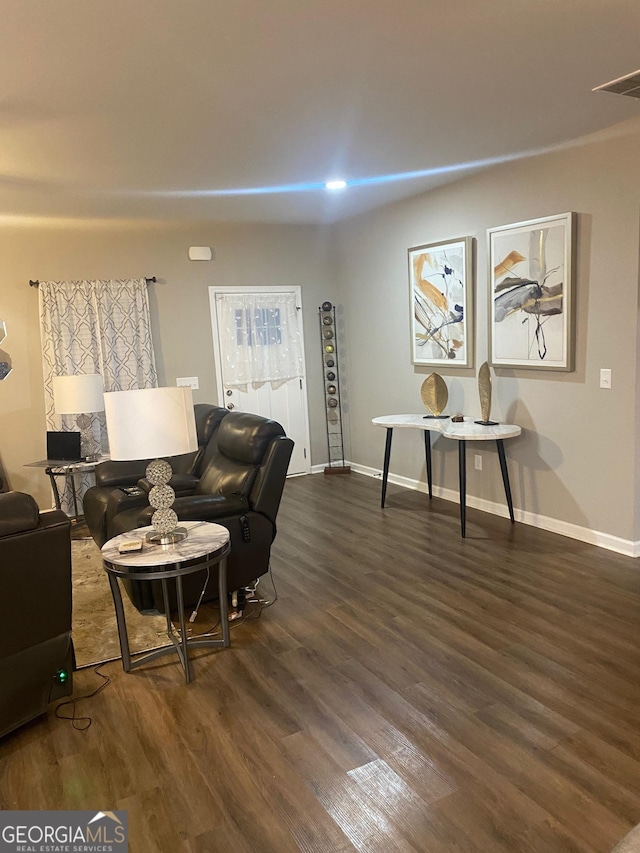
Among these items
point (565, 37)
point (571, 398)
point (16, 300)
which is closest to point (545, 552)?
point (571, 398)

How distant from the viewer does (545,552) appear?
403 centimetres

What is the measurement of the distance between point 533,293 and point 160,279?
11.3 feet

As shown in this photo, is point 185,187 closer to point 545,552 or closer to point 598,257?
point 598,257

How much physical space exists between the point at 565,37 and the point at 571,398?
7.50 feet

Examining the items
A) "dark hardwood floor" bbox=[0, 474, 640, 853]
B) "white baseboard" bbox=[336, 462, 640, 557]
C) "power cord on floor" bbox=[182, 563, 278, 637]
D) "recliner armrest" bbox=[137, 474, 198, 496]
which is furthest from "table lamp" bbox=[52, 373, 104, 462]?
"white baseboard" bbox=[336, 462, 640, 557]

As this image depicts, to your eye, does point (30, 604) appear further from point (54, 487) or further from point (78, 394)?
point (54, 487)

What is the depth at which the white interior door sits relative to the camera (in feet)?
20.4

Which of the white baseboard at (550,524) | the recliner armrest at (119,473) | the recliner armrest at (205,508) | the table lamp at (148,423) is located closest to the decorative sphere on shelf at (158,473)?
the table lamp at (148,423)

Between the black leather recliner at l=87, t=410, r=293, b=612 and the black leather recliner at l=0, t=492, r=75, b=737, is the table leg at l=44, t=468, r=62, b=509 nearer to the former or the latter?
the black leather recliner at l=87, t=410, r=293, b=612

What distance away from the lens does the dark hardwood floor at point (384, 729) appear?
6.24 ft

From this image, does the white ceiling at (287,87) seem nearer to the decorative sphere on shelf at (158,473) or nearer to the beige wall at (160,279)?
the beige wall at (160,279)

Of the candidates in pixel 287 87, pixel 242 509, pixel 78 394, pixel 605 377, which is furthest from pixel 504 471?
pixel 78 394

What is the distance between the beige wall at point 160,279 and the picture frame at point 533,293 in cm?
247

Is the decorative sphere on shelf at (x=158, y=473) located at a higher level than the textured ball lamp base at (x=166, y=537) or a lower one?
higher
